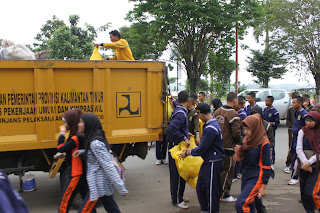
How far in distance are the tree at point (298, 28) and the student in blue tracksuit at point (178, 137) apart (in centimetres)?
1908

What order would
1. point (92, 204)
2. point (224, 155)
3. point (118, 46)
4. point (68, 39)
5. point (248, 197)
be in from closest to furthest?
1. point (92, 204)
2. point (248, 197)
3. point (224, 155)
4. point (118, 46)
5. point (68, 39)

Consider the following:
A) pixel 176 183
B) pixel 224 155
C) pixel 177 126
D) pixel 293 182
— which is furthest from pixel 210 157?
pixel 293 182

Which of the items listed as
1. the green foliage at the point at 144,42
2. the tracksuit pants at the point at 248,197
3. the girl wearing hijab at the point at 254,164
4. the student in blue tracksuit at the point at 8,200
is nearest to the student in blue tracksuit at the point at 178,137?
the girl wearing hijab at the point at 254,164

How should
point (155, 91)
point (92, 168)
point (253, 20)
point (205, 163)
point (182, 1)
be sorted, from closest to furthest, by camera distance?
point (92, 168)
point (205, 163)
point (155, 91)
point (182, 1)
point (253, 20)

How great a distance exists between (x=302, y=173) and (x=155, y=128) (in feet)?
7.88

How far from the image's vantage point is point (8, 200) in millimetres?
1636

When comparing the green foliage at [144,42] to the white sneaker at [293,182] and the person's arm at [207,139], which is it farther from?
the person's arm at [207,139]

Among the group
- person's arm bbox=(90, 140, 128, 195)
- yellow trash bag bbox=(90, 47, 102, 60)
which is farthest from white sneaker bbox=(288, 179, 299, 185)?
yellow trash bag bbox=(90, 47, 102, 60)

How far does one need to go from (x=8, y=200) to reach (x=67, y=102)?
121 inches

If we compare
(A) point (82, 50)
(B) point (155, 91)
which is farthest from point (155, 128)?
(A) point (82, 50)

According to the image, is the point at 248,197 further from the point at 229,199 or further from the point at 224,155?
the point at 229,199

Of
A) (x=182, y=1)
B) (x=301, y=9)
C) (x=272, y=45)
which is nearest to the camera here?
(x=182, y=1)

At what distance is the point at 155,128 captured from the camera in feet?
16.6

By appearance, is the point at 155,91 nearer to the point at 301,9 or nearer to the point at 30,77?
the point at 30,77
